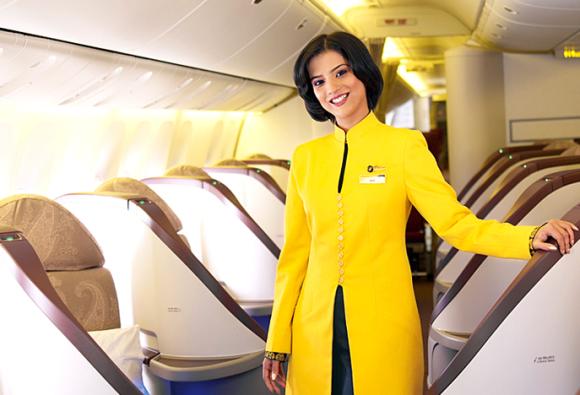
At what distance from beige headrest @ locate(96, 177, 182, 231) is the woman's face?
8.04ft

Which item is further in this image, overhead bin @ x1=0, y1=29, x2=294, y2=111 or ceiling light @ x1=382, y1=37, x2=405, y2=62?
ceiling light @ x1=382, y1=37, x2=405, y2=62

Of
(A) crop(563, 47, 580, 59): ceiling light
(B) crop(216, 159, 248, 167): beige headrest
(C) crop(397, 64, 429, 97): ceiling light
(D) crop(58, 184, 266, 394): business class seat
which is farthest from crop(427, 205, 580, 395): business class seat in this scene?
(C) crop(397, 64, 429, 97): ceiling light

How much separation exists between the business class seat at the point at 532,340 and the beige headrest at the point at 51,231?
1598 mm

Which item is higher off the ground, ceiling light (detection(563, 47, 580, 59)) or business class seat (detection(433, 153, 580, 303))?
ceiling light (detection(563, 47, 580, 59))

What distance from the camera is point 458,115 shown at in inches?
388

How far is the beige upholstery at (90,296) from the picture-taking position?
363 centimetres

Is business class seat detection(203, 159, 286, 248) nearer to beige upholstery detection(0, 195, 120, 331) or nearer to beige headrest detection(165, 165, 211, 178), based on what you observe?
beige headrest detection(165, 165, 211, 178)

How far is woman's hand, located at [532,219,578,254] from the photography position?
7.98 feet

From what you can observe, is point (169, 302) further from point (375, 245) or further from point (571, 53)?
point (571, 53)

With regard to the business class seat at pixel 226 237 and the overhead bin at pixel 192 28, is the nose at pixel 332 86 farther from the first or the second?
the business class seat at pixel 226 237

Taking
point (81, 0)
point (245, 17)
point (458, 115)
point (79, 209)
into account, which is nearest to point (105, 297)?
point (79, 209)

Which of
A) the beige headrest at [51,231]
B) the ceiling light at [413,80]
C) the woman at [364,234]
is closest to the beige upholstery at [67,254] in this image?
the beige headrest at [51,231]

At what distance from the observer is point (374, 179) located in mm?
2477

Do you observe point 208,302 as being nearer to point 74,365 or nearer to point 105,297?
point 105,297
